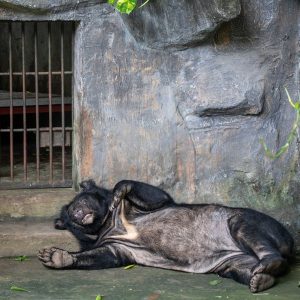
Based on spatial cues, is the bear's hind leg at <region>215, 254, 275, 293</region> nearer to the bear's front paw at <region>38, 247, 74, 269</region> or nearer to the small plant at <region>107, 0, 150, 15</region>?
the bear's front paw at <region>38, 247, 74, 269</region>

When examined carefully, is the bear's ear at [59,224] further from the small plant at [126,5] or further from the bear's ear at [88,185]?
the small plant at [126,5]

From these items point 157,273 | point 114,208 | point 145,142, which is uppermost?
point 145,142

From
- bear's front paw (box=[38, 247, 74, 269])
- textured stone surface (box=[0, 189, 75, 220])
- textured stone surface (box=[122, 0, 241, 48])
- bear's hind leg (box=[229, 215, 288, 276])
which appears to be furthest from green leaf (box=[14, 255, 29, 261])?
textured stone surface (box=[122, 0, 241, 48])

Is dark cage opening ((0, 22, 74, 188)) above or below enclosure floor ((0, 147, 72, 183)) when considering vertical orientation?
above

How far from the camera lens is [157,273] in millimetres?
7613

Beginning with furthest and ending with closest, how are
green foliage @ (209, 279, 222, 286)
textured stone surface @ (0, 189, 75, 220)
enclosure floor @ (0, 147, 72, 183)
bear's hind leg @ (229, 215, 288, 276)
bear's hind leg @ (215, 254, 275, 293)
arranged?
enclosure floor @ (0, 147, 72, 183) → textured stone surface @ (0, 189, 75, 220) → green foliage @ (209, 279, 222, 286) → bear's hind leg @ (229, 215, 288, 276) → bear's hind leg @ (215, 254, 275, 293)

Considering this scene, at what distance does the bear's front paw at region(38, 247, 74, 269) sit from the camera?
7.56m

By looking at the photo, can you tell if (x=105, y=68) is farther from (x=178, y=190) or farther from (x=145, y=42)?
(x=178, y=190)

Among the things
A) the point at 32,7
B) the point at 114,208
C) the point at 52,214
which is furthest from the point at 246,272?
the point at 32,7

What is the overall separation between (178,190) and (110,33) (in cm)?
149

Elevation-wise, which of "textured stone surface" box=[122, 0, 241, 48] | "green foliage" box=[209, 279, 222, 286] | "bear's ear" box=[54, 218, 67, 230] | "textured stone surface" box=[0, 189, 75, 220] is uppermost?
"textured stone surface" box=[122, 0, 241, 48]

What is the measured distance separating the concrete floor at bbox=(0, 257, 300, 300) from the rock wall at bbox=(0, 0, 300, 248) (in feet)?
2.81

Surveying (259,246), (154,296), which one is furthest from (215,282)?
(154,296)

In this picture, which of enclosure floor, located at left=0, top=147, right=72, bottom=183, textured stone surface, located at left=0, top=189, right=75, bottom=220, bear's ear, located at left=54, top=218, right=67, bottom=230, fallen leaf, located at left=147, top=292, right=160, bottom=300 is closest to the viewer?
fallen leaf, located at left=147, top=292, right=160, bottom=300
